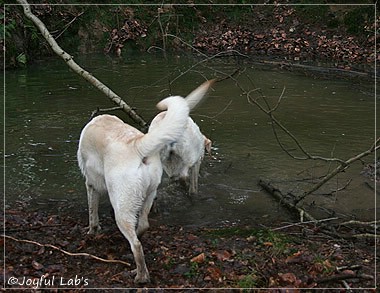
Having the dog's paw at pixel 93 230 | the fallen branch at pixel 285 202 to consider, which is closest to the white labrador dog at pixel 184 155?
the fallen branch at pixel 285 202

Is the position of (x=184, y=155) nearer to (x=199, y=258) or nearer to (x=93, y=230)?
(x=93, y=230)

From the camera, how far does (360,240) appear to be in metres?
4.89

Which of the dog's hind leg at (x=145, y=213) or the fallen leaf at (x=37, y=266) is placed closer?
the fallen leaf at (x=37, y=266)

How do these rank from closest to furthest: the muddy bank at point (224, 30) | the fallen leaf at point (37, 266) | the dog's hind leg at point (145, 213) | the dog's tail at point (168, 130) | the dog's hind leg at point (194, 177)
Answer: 1. the dog's tail at point (168, 130)
2. the fallen leaf at point (37, 266)
3. the dog's hind leg at point (145, 213)
4. the dog's hind leg at point (194, 177)
5. the muddy bank at point (224, 30)

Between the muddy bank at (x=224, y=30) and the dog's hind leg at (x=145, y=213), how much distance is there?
1112cm

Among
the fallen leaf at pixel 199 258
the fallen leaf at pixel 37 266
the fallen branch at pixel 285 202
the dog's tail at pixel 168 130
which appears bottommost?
the fallen branch at pixel 285 202

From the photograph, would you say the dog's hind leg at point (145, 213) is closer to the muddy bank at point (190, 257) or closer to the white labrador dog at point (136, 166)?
the white labrador dog at point (136, 166)

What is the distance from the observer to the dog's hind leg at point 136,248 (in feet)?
13.2

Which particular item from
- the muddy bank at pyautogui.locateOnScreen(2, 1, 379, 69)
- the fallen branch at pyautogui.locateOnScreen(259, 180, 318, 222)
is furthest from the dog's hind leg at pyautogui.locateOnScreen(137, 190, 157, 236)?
the muddy bank at pyautogui.locateOnScreen(2, 1, 379, 69)

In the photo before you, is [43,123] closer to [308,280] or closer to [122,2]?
[308,280]

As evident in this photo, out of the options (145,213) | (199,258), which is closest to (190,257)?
(199,258)

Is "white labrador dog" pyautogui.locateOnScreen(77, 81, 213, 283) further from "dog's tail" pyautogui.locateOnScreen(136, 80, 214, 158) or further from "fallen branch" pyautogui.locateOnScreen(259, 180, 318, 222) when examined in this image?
"fallen branch" pyautogui.locateOnScreen(259, 180, 318, 222)

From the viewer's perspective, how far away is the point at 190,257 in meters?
4.43

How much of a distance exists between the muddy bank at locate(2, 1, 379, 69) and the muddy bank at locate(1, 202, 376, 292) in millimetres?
10529
